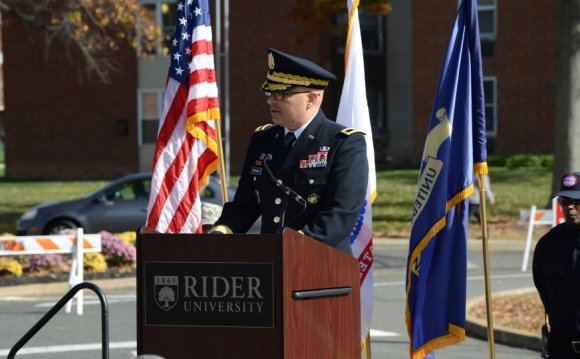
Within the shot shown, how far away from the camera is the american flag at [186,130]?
9719mm

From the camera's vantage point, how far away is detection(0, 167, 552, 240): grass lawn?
2561cm

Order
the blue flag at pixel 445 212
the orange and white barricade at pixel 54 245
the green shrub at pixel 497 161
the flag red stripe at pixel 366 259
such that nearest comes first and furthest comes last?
1. the blue flag at pixel 445 212
2. the flag red stripe at pixel 366 259
3. the orange and white barricade at pixel 54 245
4. the green shrub at pixel 497 161

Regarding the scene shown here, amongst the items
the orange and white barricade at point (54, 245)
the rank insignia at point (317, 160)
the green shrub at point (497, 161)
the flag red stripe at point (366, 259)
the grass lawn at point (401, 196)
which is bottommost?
the grass lawn at point (401, 196)

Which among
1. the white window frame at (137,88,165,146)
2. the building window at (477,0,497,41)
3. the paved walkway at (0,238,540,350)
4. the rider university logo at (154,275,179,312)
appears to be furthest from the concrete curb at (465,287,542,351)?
the white window frame at (137,88,165,146)

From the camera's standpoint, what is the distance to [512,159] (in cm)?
3759

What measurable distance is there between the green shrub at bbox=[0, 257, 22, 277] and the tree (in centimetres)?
1157

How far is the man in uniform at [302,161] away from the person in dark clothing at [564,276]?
4.46ft

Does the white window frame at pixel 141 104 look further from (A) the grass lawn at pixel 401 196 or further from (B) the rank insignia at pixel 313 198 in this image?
(B) the rank insignia at pixel 313 198

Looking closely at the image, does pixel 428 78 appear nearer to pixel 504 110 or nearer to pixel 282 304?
pixel 504 110

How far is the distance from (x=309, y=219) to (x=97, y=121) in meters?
39.4

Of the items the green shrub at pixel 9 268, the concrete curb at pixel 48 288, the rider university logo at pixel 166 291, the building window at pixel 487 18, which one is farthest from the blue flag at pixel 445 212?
the building window at pixel 487 18

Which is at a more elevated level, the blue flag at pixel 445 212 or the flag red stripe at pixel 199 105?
the flag red stripe at pixel 199 105

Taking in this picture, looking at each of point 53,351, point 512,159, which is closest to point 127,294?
point 53,351

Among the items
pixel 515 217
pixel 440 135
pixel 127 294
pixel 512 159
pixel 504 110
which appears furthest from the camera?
pixel 504 110
